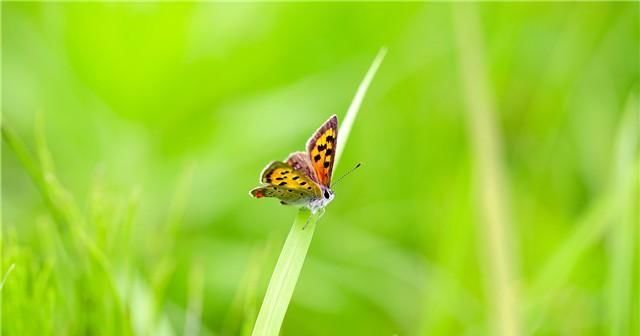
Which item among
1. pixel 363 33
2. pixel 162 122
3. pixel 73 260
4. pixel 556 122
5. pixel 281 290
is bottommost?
pixel 281 290

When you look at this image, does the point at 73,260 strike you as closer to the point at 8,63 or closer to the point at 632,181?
the point at 632,181

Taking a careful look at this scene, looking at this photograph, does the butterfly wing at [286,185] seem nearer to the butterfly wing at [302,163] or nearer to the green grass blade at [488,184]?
the butterfly wing at [302,163]

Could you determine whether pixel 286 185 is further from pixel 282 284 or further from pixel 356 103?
pixel 282 284

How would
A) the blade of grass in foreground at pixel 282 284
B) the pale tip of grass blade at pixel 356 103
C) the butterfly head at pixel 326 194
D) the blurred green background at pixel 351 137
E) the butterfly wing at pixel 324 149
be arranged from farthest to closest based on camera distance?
the blurred green background at pixel 351 137 < the butterfly head at pixel 326 194 < the butterfly wing at pixel 324 149 < the pale tip of grass blade at pixel 356 103 < the blade of grass in foreground at pixel 282 284

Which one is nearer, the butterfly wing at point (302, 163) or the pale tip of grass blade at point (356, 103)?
the pale tip of grass blade at point (356, 103)

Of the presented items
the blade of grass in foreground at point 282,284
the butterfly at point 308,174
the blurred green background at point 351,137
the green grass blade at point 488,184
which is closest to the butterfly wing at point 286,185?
the butterfly at point 308,174

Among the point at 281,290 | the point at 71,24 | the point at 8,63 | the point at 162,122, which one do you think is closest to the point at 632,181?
the point at 281,290

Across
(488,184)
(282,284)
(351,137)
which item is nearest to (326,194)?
(488,184)
